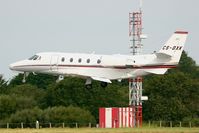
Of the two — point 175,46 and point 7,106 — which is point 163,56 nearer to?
point 175,46

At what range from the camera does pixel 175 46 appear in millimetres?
123438

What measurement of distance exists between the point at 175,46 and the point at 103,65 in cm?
857

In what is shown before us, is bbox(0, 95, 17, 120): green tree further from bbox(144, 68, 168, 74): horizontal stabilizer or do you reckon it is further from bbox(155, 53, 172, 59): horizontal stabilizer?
bbox(155, 53, 172, 59): horizontal stabilizer

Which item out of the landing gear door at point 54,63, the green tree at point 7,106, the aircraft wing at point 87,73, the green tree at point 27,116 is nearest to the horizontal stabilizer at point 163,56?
the aircraft wing at point 87,73

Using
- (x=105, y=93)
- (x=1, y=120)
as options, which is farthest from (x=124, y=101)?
(x=1, y=120)

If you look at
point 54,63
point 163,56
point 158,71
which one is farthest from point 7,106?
point 163,56

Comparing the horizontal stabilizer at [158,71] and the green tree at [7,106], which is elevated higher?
the horizontal stabilizer at [158,71]

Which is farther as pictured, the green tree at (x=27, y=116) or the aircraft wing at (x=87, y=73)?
the green tree at (x=27, y=116)

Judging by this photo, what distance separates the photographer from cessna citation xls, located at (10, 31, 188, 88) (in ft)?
392

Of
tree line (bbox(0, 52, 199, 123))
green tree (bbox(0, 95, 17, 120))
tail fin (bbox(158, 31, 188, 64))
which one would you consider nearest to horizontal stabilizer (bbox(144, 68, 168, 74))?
tail fin (bbox(158, 31, 188, 64))

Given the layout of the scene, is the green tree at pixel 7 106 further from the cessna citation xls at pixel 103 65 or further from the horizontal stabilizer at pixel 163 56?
the horizontal stabilizer at pixel 163 56

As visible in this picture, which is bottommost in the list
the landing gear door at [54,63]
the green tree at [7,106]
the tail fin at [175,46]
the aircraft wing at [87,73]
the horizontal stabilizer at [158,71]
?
the green tree at [7,106]

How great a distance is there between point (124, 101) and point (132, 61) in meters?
67.0

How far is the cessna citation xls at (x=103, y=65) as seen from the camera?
120 metres
